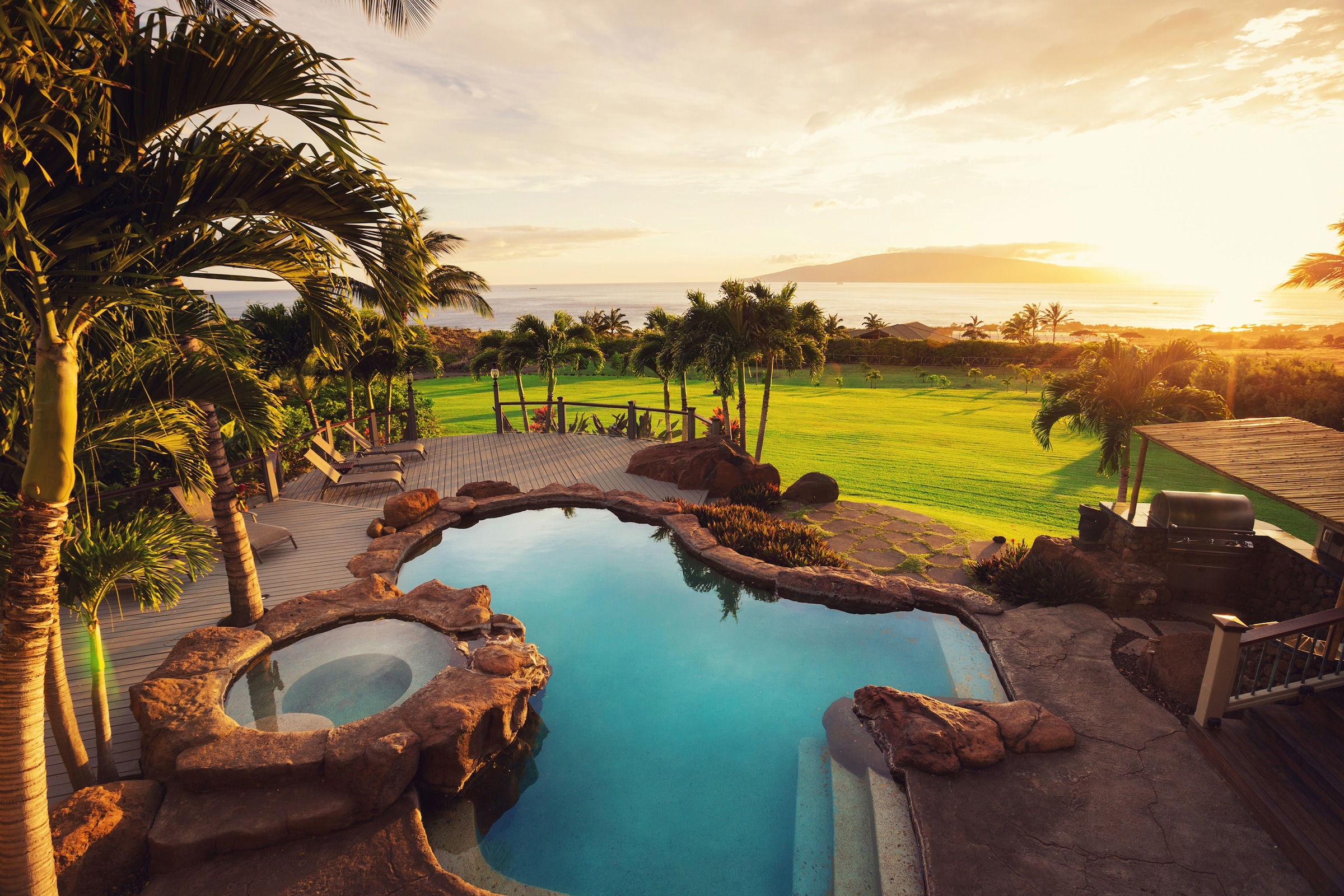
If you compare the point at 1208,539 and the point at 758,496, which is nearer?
the point at 1208,539

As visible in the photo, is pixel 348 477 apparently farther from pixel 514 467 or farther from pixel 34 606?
pixel 34 606

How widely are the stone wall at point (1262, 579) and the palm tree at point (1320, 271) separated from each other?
779cm

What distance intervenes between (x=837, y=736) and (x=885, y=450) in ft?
44.6

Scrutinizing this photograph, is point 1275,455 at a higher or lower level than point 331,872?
higher

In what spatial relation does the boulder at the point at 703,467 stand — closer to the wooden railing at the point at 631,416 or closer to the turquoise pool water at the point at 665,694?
the wooden railing at the point at 631,416

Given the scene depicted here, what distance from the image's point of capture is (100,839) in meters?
3.99

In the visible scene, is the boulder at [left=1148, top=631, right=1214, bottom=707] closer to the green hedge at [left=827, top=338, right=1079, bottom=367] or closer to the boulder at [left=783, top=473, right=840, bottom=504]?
the boulder at [left=783, top=473, right=840, bottom=504]

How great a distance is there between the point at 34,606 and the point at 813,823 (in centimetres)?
523

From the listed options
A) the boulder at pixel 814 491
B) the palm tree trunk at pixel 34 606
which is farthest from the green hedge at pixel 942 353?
the palm tree trunk at pixel 34 606

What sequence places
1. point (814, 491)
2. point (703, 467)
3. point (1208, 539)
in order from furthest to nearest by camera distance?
1. point (703, 467)
2. point (814, 491)
3. point (1208, 539)

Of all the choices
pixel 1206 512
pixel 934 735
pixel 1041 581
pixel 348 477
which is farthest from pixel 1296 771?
pixel 348 477

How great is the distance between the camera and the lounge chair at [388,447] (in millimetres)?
13609

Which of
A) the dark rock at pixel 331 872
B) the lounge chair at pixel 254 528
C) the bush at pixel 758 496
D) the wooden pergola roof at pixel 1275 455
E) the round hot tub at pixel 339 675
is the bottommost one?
the dark rock at pixel 331 872

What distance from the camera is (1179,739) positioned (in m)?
5.36
